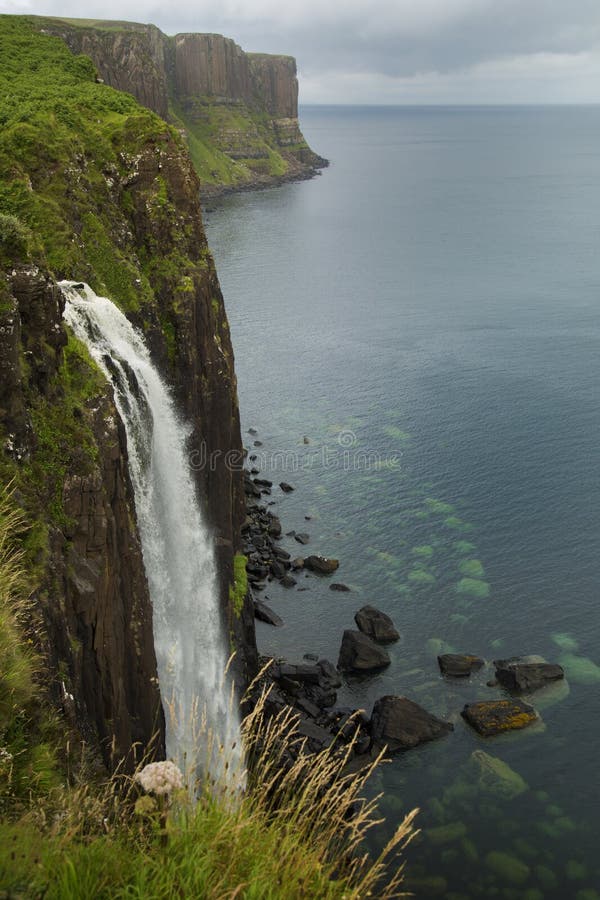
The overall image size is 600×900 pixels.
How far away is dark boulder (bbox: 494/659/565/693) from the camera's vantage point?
44.6m

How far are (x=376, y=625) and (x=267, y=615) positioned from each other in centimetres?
681

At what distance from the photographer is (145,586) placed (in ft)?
95.7

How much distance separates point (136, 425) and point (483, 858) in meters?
22.9

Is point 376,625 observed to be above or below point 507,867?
above

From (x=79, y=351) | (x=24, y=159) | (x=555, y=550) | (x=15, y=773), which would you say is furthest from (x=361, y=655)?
(x=15, y=773)

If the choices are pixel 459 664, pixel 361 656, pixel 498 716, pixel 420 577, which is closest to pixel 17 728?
→ pixel 498 716

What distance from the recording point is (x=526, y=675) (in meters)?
44.8

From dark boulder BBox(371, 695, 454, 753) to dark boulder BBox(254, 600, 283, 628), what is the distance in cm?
1038

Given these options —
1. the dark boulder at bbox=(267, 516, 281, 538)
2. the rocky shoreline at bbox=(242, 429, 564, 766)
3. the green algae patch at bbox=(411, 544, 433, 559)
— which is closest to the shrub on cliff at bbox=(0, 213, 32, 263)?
the rocky shoreline at bbox=(242, 429, 564, 766)

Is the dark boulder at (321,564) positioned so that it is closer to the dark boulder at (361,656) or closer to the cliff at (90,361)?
the cliff at (90,361)

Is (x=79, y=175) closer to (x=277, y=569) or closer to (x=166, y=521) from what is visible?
(x=166, y=521)

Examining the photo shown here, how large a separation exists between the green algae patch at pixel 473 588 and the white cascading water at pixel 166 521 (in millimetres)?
19805

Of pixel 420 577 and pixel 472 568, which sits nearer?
pixel 420 577

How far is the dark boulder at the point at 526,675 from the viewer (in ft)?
146
